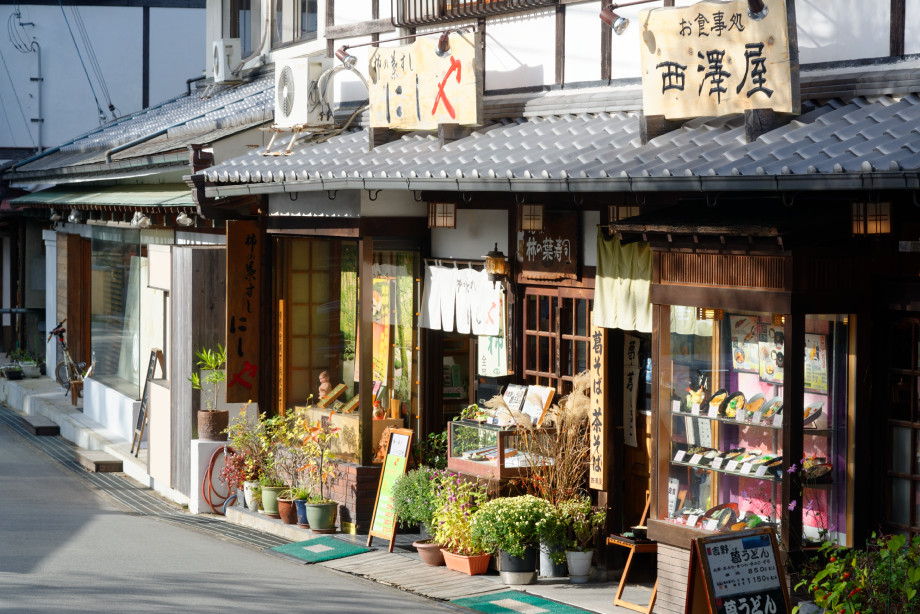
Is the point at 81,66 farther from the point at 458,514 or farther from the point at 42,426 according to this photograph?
the point at 458,514

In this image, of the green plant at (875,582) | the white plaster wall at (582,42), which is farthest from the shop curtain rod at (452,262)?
the green plant at (875,582)

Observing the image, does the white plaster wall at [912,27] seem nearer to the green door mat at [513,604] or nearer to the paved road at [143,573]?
the green door mat at [513,604]

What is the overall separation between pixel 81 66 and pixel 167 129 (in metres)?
15.4

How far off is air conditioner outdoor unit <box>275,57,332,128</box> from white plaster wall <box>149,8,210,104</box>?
20.5 m

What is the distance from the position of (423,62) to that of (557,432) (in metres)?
4.33

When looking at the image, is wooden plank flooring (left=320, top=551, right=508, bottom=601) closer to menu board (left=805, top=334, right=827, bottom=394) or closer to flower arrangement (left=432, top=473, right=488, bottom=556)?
flower arrangement (left=432, top=473, right=488, bottom=556)

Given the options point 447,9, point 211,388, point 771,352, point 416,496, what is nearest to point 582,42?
point 447,9

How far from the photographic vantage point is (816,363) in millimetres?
10023

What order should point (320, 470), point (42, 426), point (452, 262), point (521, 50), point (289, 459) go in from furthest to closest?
point (42, 426) < point (289, 459) < point (320, 470) < point (452, 262) < point (521, 50)

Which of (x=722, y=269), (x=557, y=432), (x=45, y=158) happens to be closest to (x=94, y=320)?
(x=45, y=158)

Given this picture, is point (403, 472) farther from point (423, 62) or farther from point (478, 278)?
point (423, 62)

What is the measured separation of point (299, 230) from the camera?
596 inches

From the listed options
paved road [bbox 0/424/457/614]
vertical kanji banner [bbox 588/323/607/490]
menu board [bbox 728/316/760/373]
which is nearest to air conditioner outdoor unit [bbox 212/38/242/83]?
paved road [bbox 0/424/457/614]

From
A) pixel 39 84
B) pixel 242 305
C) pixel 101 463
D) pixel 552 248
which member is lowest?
pixel 101 463
